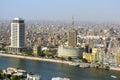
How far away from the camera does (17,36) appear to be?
54.4ft

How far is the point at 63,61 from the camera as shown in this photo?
13.3 meters

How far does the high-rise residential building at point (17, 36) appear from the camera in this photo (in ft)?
53.7

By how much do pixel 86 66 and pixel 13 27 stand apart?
18.3ft

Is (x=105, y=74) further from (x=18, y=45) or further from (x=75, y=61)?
(x=18, y=45)

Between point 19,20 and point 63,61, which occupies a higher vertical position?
point 19,20

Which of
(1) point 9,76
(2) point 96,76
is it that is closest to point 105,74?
(2) point 96,76

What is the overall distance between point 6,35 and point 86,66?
1018cm

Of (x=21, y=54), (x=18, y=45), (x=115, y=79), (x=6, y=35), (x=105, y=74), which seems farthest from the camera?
(x=6, y=35)

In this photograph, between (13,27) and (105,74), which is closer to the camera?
(105,74)

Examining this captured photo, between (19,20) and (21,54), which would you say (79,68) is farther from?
(19,20)

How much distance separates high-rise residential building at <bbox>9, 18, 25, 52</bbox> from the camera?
1638 cm

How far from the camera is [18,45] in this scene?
16312mm

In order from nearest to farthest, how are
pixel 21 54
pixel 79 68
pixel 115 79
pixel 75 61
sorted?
pixel 115 79 < pixel 79 68 < pixel 75 61 < pixel 21 54

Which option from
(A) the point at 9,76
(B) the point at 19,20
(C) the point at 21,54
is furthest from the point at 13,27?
(A) the point at 9,76
